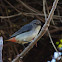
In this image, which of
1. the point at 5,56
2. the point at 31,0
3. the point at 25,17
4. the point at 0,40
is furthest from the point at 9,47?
the point at 0,40

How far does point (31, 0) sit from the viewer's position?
4730mm

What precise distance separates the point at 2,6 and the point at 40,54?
1.86 m

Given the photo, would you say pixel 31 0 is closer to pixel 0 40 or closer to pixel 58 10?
pixel 58 10

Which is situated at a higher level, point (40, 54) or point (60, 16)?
point (60, 16)

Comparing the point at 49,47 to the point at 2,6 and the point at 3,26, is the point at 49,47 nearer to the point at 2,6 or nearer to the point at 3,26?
the point at 3,26

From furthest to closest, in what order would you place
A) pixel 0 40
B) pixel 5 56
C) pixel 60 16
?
pixel 5 56
pixel 60 16
pixel 0 40

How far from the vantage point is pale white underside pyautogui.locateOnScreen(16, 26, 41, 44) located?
3.23 metres

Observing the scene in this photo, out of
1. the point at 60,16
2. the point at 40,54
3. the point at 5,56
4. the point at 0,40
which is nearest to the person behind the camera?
the point at 0,40

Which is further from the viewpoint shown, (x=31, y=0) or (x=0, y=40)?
(x=31, y=0)

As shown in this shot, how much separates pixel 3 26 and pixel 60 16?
5.26 ft

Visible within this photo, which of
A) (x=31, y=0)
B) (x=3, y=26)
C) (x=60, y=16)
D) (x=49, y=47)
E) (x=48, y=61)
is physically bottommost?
(x=48, y=61)

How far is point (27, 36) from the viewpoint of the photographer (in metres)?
3.29

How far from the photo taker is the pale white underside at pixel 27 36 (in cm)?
323

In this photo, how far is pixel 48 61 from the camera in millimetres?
5023
